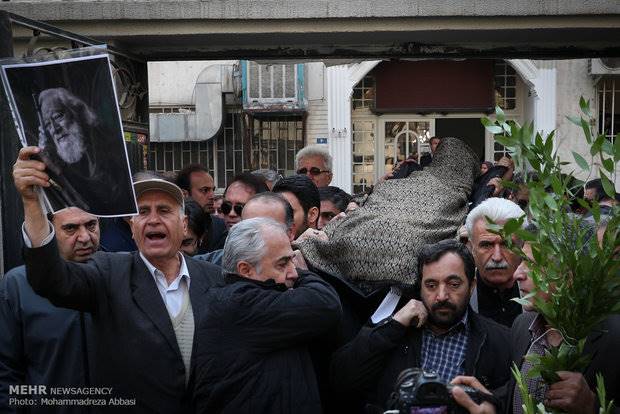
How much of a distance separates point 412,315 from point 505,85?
542 inches

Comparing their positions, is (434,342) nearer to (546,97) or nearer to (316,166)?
(316,166)

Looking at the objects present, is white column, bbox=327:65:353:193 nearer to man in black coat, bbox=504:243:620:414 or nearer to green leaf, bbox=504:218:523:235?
man in black coat, bbox=504:243:620:414

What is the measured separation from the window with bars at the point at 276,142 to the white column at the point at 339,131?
873 millimetres

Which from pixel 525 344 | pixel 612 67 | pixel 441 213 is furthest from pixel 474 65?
pixel 525 344

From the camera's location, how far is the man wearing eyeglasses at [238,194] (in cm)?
560

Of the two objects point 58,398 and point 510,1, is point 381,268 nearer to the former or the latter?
point 58,398

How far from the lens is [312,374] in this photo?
10.6ft

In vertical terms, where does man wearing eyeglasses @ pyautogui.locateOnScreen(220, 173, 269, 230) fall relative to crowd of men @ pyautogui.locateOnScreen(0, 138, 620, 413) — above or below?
above

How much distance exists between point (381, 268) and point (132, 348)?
3.87 ft

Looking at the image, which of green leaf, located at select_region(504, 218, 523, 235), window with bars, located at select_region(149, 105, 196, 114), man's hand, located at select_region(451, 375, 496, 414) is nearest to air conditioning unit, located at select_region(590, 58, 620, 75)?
window with bars, located at select_region(149, 105, 196, 114)

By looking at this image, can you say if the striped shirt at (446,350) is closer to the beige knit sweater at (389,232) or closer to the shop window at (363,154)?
the beige knit sweater at (389,232)

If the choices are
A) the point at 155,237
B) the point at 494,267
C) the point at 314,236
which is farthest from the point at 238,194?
the point at 494,267

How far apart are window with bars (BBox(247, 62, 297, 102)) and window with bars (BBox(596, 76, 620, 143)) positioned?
5.54 meters

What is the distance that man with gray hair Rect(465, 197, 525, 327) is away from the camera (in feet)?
13.0
